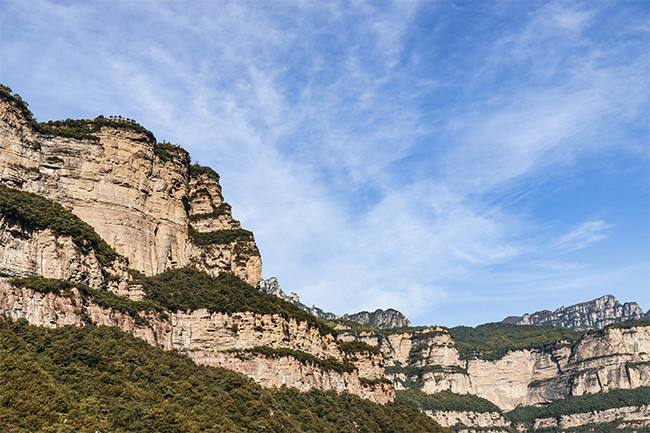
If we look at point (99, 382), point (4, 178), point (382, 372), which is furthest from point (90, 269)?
point (382, 372)

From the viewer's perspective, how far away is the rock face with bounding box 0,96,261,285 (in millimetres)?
92875

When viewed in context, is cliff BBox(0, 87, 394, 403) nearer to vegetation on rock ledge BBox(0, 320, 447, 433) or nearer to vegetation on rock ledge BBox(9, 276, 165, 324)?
vegetation on rock ledge BBox(9, 276, 165, 324)

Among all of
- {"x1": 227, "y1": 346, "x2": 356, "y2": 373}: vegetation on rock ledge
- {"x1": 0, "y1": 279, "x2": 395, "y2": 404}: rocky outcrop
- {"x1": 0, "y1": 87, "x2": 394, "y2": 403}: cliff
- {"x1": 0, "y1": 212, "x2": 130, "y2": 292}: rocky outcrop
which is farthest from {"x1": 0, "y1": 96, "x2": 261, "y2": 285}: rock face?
{"x1": 227, "y1": 346, "x2": 356, "y2": 373}: vegetation on rock ledge

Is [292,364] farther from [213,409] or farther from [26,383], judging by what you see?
[26,383]

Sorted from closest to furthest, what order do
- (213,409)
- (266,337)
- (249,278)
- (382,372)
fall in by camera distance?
(213,409) → (266,337) → (249,278) → (382,372)

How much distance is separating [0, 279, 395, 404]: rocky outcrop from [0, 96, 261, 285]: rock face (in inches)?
503

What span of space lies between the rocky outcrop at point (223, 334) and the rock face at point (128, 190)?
1278 centimetres

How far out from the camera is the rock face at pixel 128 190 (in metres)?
92.9

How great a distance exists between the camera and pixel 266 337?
354ft

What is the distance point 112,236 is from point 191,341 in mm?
20744

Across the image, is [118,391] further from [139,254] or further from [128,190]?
[128,190]

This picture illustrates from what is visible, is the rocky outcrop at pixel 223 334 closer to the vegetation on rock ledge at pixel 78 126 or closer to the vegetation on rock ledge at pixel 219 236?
the vegetation on rock ledge at pixel 219 236

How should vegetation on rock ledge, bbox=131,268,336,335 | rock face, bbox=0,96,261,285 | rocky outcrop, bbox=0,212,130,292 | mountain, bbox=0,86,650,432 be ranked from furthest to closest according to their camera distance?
vegetation on rock ledge, bbox=131,268,336,335 → rock face, bbox=0,96,261,285 → rocky outcrop, bbox=0,212,130,292 → mountain, bbox=0,86,650,432

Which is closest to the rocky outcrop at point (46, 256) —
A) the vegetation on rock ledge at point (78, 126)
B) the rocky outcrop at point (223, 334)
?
the rocky outcrop at point (223, 334)
